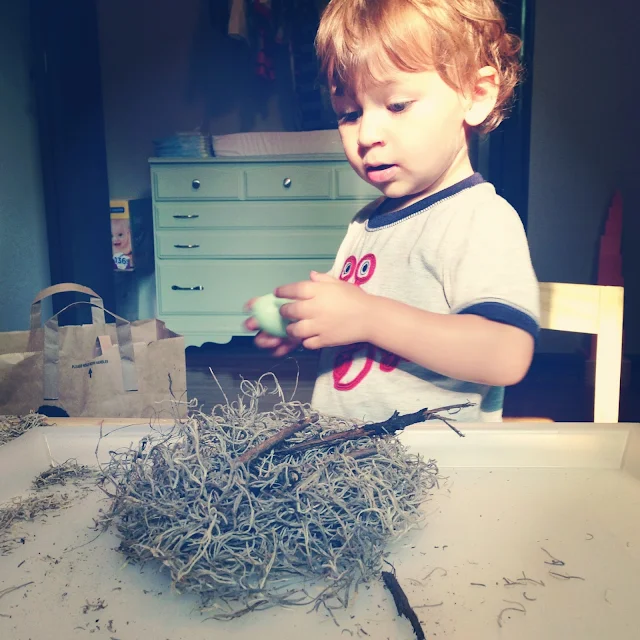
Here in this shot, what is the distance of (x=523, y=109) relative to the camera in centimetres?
242

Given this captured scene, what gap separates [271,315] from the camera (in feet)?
2.01

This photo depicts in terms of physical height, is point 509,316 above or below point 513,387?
above

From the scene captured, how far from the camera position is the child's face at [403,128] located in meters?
0.64

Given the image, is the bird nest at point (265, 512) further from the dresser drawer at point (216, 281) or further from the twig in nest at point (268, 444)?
the dresser drawer at point (216, 281)

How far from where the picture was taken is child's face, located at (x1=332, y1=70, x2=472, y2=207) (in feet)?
2.11

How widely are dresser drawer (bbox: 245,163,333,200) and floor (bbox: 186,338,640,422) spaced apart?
0.64 m

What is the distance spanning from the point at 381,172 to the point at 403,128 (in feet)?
0.17

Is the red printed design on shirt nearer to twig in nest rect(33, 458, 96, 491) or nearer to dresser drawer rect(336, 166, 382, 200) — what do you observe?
twig in nest rect(33, 458, 96, 491)

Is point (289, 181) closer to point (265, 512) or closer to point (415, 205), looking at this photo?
point (415, 205)

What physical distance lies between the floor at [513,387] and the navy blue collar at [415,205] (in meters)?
0.91

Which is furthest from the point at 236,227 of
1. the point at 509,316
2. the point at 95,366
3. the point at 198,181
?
the point at 509,316

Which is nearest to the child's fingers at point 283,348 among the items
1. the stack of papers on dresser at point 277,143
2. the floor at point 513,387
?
the floor at point 513,387

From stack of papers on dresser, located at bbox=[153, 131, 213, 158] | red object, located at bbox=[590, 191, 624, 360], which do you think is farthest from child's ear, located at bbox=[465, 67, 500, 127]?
stack of papers on dresser, located at bbox=[153, 131, 213, 158]

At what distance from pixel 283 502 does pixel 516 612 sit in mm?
132
